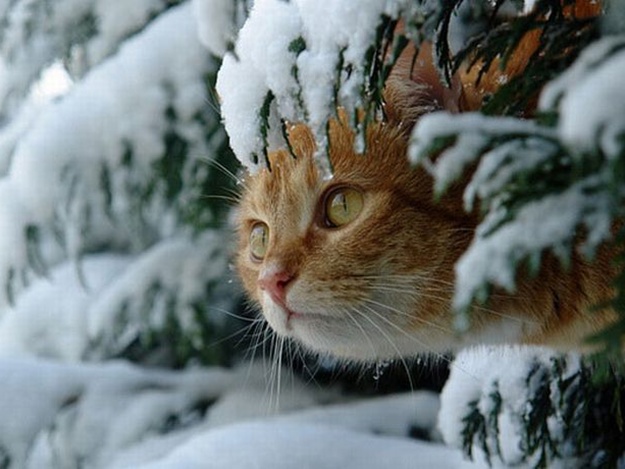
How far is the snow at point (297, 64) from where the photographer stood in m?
0.74

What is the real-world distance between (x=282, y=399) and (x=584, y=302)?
1377 millimetres

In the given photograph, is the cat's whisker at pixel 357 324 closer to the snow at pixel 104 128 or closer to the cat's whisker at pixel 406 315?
the cat's whisker at pixel 406 315

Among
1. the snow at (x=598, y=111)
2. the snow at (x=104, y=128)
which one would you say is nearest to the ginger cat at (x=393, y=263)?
the snow at (x=598, y=111)

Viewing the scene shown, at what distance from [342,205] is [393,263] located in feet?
0.31

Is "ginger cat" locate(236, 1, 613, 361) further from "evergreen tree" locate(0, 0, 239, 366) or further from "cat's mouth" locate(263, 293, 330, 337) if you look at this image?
"evergreen tree" locate(0, 0, 239, 366)

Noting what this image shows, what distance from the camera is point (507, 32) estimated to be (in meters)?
0.81

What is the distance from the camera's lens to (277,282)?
1064 millimetres

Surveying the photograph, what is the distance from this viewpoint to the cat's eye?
1065 millimetres

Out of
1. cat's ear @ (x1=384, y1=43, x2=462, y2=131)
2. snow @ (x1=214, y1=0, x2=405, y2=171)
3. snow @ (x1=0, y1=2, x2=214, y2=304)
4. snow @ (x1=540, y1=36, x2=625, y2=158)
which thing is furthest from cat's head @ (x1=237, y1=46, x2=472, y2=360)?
snow @ (x1=0, y1=2, x2=214, y2=304)

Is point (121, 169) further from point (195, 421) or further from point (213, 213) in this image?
point (195, 421)

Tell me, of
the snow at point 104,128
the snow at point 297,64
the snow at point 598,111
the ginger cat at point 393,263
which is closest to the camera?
the snow at point 598,111

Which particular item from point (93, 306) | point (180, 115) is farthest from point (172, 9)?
point (93, 306)

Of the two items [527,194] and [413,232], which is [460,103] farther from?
[527,194]

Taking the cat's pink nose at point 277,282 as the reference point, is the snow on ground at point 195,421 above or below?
below
